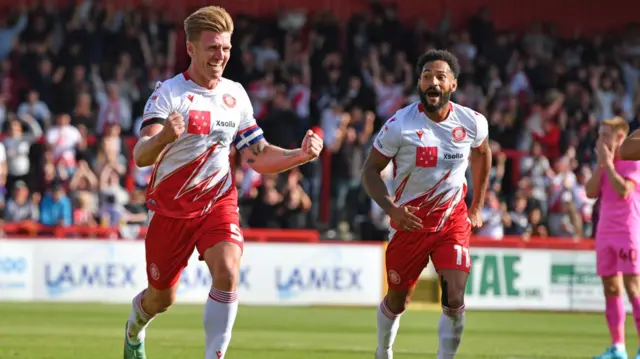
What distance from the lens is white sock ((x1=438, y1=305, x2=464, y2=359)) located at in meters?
10.0

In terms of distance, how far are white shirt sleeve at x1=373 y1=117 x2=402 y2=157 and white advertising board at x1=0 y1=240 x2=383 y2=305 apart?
11.5m

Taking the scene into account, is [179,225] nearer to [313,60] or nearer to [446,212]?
[446,212]

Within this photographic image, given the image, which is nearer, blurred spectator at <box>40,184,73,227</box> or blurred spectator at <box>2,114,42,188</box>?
blurred spectator at <box>40,184,73,227</box>

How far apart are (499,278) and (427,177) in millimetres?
12710

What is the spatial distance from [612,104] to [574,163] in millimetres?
2933

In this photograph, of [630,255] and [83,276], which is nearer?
[630,255]

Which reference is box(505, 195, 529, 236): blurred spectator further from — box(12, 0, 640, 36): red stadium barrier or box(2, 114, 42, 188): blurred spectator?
box(2, 114, 42, 188): blurred spectator

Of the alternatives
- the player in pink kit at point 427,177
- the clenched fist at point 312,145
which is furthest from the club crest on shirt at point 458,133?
the clenched fist at point 312,145

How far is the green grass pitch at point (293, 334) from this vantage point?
13.8 metres

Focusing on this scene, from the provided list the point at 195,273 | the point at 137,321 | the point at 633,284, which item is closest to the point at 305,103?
the point at 195,273

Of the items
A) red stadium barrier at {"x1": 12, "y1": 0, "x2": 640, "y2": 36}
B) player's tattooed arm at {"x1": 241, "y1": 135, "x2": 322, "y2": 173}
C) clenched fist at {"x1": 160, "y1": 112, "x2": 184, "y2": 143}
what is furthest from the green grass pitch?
red stadium barrier at {"x1": 12, "y1": 0, "x2": 640, "y2": 36}

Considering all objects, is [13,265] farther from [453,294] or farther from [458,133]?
[453,294]

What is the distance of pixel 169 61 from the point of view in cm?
2783

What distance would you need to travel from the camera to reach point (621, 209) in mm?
13250
